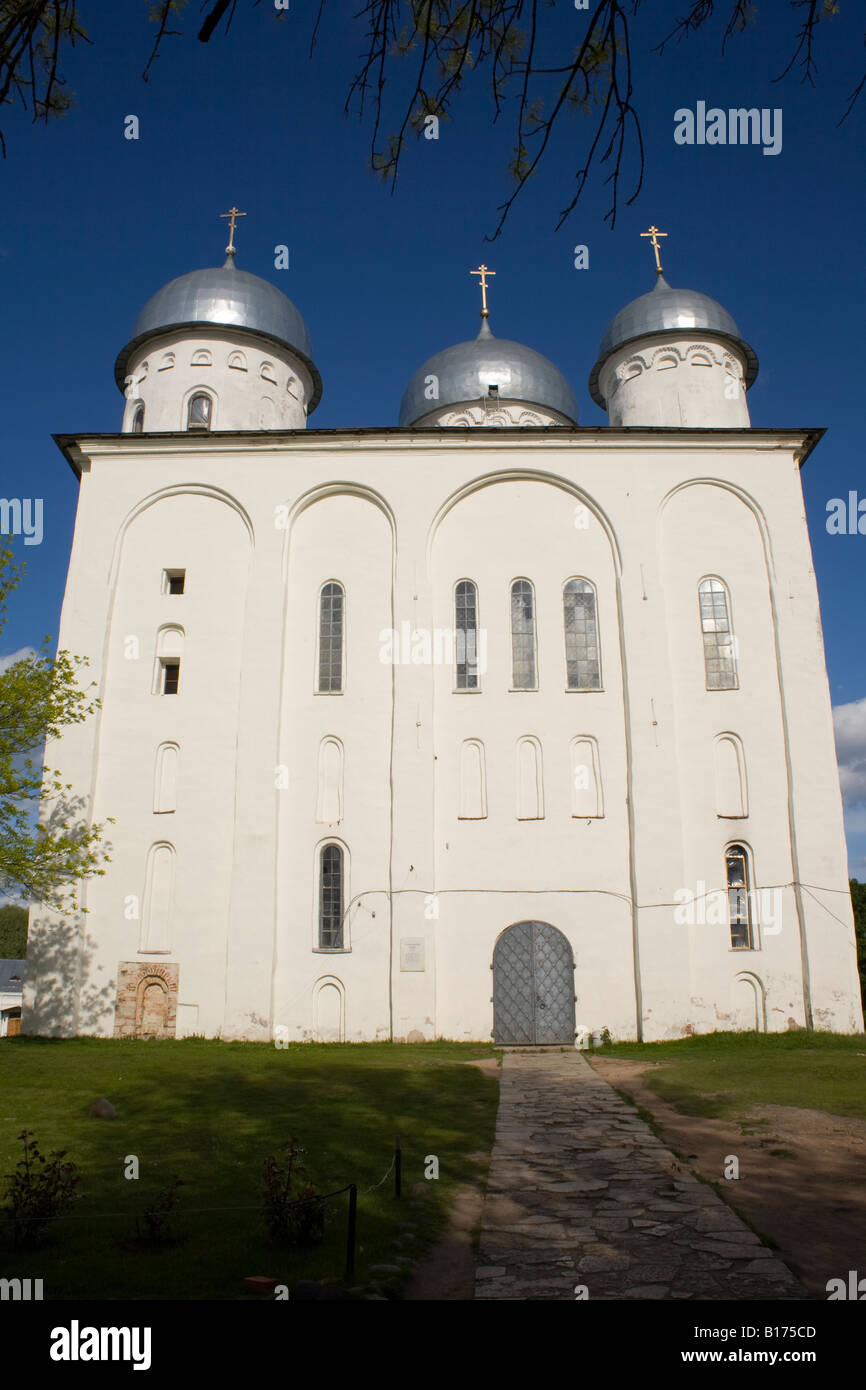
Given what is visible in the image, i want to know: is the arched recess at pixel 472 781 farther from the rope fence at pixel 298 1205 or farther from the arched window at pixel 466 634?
the rope fence at pixel 298 1205

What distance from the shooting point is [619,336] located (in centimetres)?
2370

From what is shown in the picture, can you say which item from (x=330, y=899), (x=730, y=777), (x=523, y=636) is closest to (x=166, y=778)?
(x=330, y=899)

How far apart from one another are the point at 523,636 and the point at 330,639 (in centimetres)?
396

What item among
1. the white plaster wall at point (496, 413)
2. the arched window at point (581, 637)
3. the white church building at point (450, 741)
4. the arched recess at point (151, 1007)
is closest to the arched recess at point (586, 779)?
the white church building at point (450, 741)

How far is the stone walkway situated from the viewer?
4.45 metres

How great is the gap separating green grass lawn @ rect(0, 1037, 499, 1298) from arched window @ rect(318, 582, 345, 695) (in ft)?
22.5

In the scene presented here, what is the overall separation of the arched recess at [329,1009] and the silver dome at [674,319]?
1741 centimetres

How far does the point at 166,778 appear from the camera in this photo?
17.8 m

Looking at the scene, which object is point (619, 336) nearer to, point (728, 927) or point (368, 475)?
point (368, 475)

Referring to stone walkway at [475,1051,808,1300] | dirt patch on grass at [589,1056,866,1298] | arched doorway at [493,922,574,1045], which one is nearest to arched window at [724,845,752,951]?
arched doorway at [493,922,574,1045]

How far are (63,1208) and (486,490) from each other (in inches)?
633

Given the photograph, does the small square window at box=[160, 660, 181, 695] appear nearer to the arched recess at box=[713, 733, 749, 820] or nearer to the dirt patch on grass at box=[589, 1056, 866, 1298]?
the arched recess at box=[713, 733, 749, 820]

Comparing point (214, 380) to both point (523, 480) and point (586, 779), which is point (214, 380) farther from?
point (586, 779)
